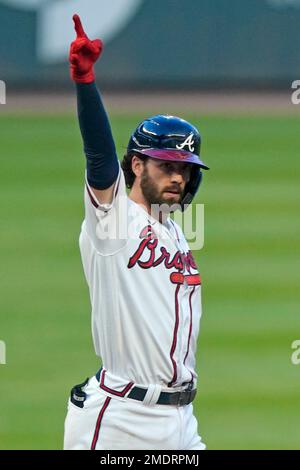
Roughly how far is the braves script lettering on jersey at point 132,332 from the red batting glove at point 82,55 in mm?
432

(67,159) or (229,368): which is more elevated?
(67,159)

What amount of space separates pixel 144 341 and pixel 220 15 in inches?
663

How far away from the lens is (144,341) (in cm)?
423

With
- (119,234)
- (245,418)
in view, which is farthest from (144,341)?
(245,418)

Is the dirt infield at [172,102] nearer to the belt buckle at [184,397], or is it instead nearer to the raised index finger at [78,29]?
the belt buckle at [184,397]

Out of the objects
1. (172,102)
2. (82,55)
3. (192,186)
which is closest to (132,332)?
(192,186)

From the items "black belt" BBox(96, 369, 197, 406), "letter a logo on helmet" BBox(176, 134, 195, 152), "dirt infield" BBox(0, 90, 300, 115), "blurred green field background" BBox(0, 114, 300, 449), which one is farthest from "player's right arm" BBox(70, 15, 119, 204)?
"dirt infield" BBox(0, 90, 300, 115)

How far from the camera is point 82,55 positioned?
390 cm

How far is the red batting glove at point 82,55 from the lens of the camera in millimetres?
3861

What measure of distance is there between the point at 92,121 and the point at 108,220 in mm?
410

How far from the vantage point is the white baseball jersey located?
4.22 m

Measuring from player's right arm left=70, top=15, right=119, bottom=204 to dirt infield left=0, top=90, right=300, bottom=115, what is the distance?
15603 millimetres
